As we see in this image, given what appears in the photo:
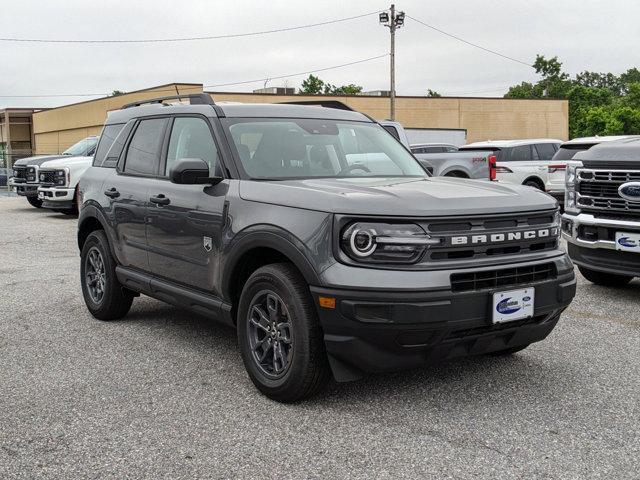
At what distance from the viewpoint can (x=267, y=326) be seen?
4316mm

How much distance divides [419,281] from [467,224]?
1.53 feet

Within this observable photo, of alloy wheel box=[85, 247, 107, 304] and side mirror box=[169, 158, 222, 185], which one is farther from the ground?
side mirror box=[169, 158, 222, 185]

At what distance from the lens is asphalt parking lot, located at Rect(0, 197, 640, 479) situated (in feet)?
11.3

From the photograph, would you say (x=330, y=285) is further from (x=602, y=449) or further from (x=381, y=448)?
(x=602, y=449)

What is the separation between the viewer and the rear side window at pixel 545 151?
18.5 metres

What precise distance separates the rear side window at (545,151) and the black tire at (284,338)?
1549cm

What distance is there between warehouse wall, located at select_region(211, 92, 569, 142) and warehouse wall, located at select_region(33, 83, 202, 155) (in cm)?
1420

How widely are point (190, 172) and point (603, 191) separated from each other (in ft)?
13.5

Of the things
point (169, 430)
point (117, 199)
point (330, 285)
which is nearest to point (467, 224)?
point (330, 285)

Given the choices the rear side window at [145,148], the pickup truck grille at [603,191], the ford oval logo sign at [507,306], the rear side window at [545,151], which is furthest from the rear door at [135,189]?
the rear side window at [545,151]

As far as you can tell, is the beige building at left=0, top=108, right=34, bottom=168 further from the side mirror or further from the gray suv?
the side mirror

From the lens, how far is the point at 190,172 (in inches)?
182

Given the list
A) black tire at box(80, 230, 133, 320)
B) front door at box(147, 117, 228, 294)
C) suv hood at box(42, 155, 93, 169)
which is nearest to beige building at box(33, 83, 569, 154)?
suv hood at box(42, 155, 93, 169)

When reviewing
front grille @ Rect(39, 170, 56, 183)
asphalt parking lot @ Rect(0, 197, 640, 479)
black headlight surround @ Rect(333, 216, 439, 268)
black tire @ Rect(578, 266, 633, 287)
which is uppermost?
front grille @ Rect(39, 170, 56, 183)
